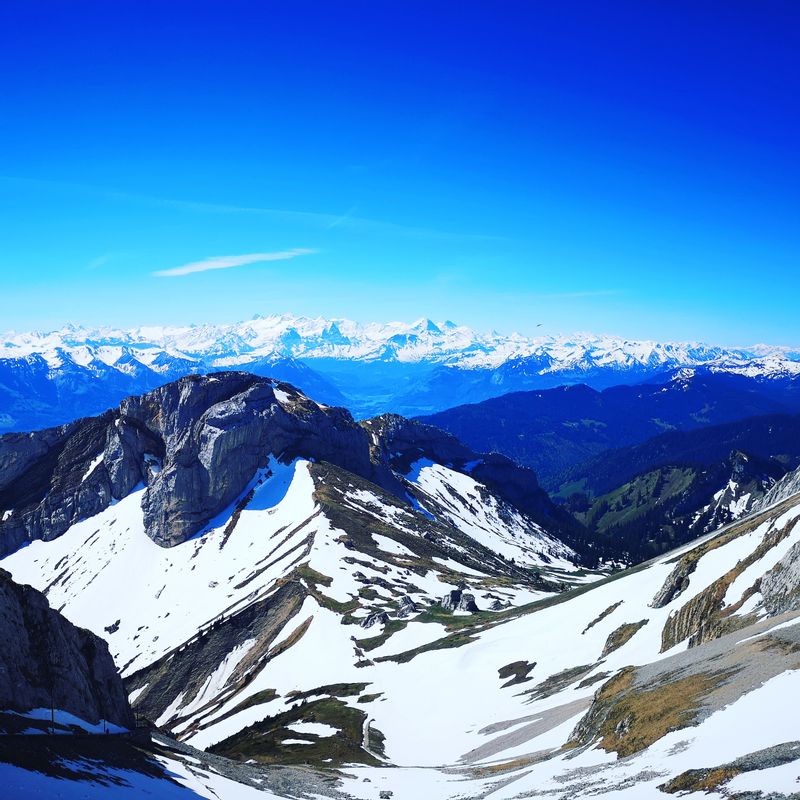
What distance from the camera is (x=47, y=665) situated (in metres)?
35.7

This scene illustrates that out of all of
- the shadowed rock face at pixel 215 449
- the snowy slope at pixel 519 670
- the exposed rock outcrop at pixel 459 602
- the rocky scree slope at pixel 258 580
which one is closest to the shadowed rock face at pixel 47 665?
the snowy slope at pixel 519 670

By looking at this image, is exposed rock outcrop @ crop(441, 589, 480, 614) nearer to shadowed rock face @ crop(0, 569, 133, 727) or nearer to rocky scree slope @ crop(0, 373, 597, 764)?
rocky scree slope @ crop(0, 373, 597, 764)

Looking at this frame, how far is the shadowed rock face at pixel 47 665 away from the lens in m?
32.6

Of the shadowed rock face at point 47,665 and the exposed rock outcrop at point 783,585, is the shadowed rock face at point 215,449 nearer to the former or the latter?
the shadowed rock face at point 47,665

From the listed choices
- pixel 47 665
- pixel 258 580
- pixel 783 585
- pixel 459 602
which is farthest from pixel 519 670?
pixel 258 580

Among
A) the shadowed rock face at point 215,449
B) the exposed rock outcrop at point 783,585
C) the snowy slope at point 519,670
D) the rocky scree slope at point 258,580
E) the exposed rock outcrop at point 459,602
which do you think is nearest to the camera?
the snowy slope at point 519,670

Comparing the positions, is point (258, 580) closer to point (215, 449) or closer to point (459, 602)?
point (459, 602)

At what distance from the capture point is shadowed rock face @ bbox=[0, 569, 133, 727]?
3256cm

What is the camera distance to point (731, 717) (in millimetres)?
28625

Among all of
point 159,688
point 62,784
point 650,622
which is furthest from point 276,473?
point 62,784

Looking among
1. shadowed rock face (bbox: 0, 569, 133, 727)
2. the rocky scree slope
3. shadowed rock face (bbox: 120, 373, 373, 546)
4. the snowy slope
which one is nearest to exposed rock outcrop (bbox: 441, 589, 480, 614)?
the rocky scree slope

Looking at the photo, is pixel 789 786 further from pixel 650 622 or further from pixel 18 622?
pixel 650 622

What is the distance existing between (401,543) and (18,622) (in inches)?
4338

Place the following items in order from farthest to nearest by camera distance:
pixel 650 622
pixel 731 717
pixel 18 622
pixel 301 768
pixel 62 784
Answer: pixel 650 622
pixel 301 768
pixel 18 622
pixel 731 717
pixel 62 784
